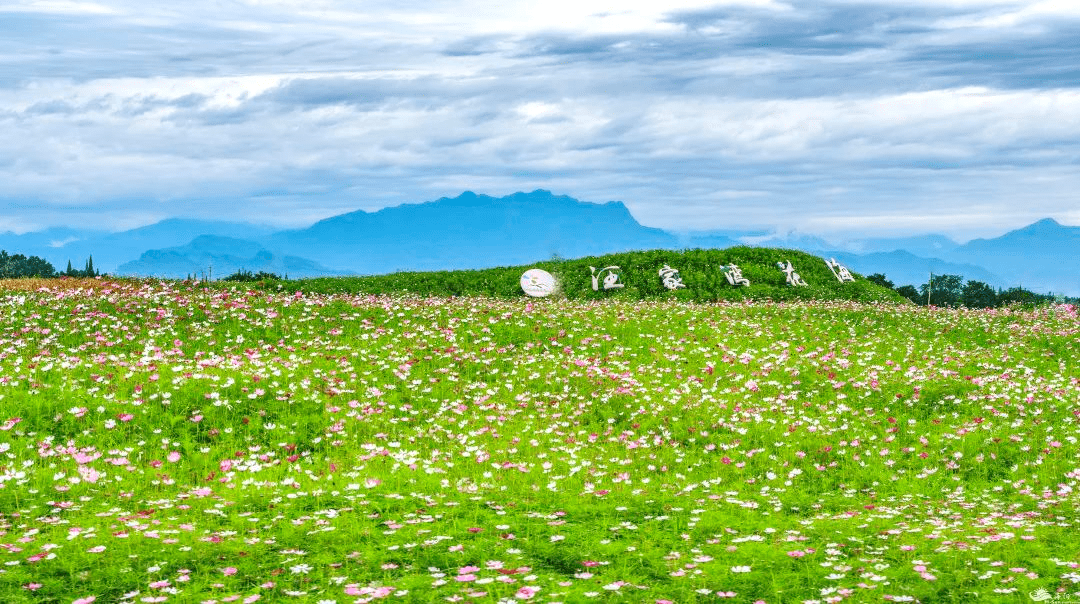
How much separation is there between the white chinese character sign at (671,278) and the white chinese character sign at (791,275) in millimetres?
5273

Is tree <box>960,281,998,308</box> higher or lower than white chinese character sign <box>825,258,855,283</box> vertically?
lower

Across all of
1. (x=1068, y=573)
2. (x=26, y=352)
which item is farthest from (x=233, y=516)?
(x=26, y=352)

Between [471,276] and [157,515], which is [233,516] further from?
[471,276]

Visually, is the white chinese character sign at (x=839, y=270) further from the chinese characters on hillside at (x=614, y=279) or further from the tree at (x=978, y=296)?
the tree at (x=978, y=296)

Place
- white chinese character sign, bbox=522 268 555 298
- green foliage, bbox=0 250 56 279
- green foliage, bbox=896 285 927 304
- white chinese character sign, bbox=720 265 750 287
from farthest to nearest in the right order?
green foliage, bbox=0 250 56 279, green foliage, bbox=896 285 927 304, white chinese character sign, bbox=720 265 750 287, white chinese character sign, bbox=522 268 555 298

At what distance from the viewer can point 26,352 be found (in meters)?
22.4

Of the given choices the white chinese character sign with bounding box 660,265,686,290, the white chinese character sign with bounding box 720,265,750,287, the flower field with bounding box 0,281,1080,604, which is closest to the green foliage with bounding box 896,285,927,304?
the white chinese character sign with bounding box 720,265,750,287

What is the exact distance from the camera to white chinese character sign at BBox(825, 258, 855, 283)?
1844 inches

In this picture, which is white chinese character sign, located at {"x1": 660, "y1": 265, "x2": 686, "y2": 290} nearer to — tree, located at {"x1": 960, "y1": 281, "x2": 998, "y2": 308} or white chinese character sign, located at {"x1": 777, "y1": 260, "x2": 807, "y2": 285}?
white chinese character sign, located at {"x1": 777, "y1": 260, "x2": 807, "y2": 285}

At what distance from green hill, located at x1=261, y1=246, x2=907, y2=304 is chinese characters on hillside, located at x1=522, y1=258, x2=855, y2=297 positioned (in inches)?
10.4

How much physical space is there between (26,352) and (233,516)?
13.3 m

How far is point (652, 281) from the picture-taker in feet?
142

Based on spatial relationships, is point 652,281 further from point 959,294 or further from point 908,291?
point 959,294

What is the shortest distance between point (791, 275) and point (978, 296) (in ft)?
49.1
